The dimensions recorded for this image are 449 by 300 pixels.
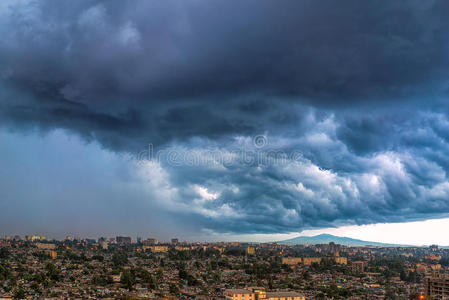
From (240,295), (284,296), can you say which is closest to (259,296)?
(240,295)

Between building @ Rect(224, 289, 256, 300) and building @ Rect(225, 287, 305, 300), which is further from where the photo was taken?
building @ Rect(224, 289, 256, 300)

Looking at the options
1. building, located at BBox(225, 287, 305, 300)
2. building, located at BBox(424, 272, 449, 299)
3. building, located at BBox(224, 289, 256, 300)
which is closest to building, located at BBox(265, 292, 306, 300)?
building, located at BBox(225, 287, 305, 300)

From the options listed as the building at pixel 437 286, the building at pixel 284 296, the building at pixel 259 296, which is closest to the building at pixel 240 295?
the building at pixel 259 296

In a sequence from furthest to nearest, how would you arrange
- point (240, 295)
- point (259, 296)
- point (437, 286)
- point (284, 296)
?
point (437, 286), point (240, 295), point (284, 296), point (259, 296)

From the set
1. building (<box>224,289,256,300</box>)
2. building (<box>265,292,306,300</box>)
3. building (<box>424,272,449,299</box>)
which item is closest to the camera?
building (<box>265,292,306,300</box>)

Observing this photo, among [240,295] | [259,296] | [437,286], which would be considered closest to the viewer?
[259,296]

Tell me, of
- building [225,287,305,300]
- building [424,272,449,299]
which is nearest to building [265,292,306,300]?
building [225,287,305,300]

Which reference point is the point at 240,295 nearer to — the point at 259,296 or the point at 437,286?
the point at 259,296

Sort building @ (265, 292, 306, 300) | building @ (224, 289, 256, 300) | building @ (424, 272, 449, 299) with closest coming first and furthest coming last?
building @ (265, 292, 306, 300) → building @ (224, 289, 256, 300) → building @ (424, 272, 449, 299)

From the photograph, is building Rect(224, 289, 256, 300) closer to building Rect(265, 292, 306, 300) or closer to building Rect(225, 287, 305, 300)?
building Rect(225, 287, 305, 300)
